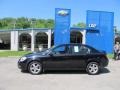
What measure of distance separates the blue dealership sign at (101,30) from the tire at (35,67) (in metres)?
21.8

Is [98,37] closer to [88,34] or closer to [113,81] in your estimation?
[88,34]

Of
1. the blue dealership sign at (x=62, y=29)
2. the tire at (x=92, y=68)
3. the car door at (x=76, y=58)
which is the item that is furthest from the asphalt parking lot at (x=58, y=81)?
the blue dealership sign at (x=62, y=29)

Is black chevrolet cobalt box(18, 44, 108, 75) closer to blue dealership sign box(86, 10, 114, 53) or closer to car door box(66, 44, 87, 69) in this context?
car door box(66, 44, 87, 69)

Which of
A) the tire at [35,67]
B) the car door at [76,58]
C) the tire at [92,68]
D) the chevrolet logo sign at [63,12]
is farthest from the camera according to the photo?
the chevrolet logo sign at [63,12]

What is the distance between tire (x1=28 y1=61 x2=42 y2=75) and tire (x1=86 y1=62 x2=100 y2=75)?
2.36 meters

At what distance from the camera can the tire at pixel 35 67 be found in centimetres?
1384

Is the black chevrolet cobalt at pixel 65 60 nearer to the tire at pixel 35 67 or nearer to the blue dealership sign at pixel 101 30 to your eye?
the tire at pixel 35 67

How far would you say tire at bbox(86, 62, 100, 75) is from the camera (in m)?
14.1

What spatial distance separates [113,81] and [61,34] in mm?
22641

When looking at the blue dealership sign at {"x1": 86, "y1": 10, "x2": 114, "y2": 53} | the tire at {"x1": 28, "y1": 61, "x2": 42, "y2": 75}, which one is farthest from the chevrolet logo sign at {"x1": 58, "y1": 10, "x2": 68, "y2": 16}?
the tire at {"x1": 28, "y1": 61, "x2": 42, "y2": 75}

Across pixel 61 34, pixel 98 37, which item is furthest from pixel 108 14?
pixel 61 34

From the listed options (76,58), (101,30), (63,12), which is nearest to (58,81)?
(76,58)

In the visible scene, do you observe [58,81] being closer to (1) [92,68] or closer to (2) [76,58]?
(2) [76,58]

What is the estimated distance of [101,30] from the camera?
1394 inches
